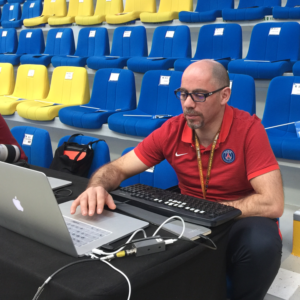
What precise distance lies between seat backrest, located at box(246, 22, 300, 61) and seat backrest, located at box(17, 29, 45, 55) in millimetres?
3003

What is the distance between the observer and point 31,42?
536 cm

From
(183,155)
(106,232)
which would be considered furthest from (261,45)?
(106,232)

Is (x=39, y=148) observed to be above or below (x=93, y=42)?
below

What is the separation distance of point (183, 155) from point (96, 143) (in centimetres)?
82

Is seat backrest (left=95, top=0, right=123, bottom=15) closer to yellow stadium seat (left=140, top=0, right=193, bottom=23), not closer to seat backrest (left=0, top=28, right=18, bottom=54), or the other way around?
yellow stadium seat (left=140, top=0, right=193, bottom=23)

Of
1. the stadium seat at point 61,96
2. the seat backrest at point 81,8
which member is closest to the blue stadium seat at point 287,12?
the stadium seat at point 61,96

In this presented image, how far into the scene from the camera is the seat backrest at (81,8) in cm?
529

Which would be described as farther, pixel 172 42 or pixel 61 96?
pixel 61 96

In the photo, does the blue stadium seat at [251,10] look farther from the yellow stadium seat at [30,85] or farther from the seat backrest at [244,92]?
the yellow stadium seat at [30,85]

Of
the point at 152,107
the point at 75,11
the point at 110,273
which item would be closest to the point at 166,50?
the point at 152,107

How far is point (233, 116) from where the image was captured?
5.09 feet

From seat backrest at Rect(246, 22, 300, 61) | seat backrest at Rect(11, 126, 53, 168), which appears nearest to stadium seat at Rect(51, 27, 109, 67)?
seat backrest at Rect(246, 22, 300, 61)

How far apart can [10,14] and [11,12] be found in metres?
0.04

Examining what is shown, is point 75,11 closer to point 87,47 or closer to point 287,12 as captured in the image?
point 87,47
